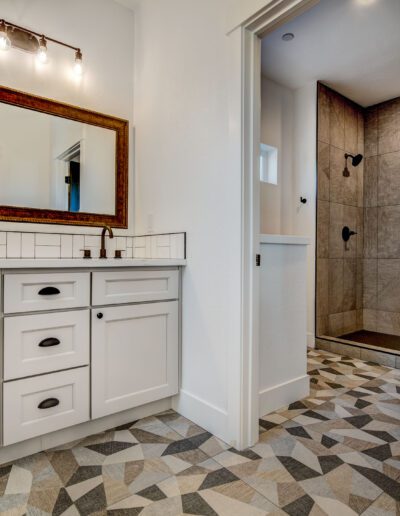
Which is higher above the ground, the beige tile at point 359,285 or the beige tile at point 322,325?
the beige tile at point 359,285

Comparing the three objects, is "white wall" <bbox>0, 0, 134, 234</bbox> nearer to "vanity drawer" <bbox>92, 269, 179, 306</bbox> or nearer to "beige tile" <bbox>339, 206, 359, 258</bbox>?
"vanity drawer" <bbox>92, 269, 179, 306</bbox>

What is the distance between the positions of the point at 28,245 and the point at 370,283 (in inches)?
136

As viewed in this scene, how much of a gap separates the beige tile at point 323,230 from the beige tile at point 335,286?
17 cm

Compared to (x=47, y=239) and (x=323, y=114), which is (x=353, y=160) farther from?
(x=47, y=239)

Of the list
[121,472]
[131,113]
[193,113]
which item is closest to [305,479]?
[121,472]

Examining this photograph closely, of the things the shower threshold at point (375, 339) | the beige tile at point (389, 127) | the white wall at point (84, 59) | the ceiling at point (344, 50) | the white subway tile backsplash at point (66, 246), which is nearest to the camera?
the white wall at point (84, 59)

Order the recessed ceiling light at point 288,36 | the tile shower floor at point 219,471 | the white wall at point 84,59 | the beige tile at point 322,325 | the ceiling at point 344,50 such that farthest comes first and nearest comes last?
the beige tile at point 322,325 < the recessed ceiling light at point 288,36 < the ceiling at point 344,50 < the white wall at point 84,59 < the tile shower floor at point 219,471

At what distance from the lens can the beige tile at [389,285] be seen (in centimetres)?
363

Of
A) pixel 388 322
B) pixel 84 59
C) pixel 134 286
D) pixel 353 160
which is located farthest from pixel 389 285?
pixel 84 59

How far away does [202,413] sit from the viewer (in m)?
1.80

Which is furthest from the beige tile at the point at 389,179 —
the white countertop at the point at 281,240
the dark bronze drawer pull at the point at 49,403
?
the dark bronze drawer pull at the point at 49,403

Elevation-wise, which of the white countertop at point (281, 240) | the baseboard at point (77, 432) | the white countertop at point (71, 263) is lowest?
the baseboard at point (77, 432)

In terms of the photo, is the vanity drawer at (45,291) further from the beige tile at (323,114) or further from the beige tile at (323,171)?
the beige tile at (323,114)

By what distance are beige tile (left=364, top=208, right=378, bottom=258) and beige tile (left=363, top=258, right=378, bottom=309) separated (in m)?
0.09
